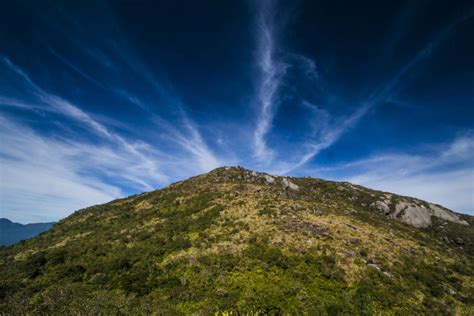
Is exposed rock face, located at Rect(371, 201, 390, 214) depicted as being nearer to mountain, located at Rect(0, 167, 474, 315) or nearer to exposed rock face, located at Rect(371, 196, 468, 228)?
exposed rock face, located at Rect(371, 196, 468, 228)

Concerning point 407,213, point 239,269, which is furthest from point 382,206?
point 239,269

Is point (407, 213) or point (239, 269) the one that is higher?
point (407, 213)

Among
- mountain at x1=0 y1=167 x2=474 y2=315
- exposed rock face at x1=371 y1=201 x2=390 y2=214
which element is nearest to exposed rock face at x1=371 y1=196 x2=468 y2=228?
exposed rock face at x1=371 y1=201 x2=390 y2=214

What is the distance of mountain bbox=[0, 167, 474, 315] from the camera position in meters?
18.9

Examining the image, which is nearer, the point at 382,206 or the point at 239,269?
the point at 239,269

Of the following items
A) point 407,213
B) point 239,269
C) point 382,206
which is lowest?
point 239,269

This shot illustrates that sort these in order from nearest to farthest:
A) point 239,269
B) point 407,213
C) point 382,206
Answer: point 239,269, point 407,213, point 382,206

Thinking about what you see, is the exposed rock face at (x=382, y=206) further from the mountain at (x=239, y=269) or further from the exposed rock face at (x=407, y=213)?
the mountain at (x=239, y=269)

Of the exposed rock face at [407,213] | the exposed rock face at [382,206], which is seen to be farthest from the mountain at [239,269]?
the exposed rock face at [407,213]

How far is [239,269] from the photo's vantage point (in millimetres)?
24156

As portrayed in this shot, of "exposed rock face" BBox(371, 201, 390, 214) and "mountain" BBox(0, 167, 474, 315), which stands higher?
"exposed rock face" BBox(371, 201, 390, 214)

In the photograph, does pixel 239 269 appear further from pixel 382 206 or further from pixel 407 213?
pixel 407 213

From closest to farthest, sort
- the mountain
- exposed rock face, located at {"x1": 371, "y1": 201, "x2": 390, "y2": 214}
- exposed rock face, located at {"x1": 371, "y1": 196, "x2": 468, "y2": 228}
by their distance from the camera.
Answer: the mountain
exposed rock face, located at {"x1": 371, "y1": 196, "x2": 468, "y2": 228}
exposed rock face, located at {"x1": 371, "y1": 201, "x2": 390, "y2": 214}

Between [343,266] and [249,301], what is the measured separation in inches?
486
